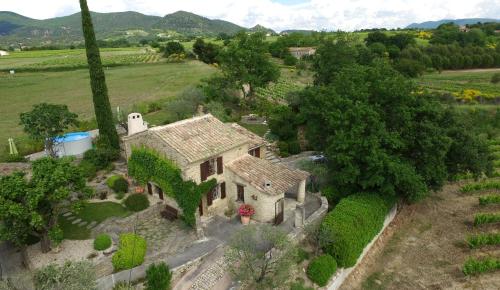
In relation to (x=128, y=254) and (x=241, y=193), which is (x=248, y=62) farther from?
(x=128, y=254)

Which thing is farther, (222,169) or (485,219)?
(485,219)

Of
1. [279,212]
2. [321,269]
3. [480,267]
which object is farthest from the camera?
[279,212]

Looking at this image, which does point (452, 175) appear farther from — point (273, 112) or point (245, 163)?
point (273, 112)

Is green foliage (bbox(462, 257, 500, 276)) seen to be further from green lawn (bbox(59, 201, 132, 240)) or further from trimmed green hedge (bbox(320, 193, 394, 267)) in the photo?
green lawn (bbox(59, 201, 132, 240))

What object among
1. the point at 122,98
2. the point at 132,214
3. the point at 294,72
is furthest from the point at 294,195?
the point at 294,72

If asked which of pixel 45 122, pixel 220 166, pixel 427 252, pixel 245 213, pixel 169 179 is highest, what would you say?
pixel 45 122

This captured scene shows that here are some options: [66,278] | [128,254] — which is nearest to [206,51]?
[128,254]

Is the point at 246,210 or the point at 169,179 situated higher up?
the point at 169,179
